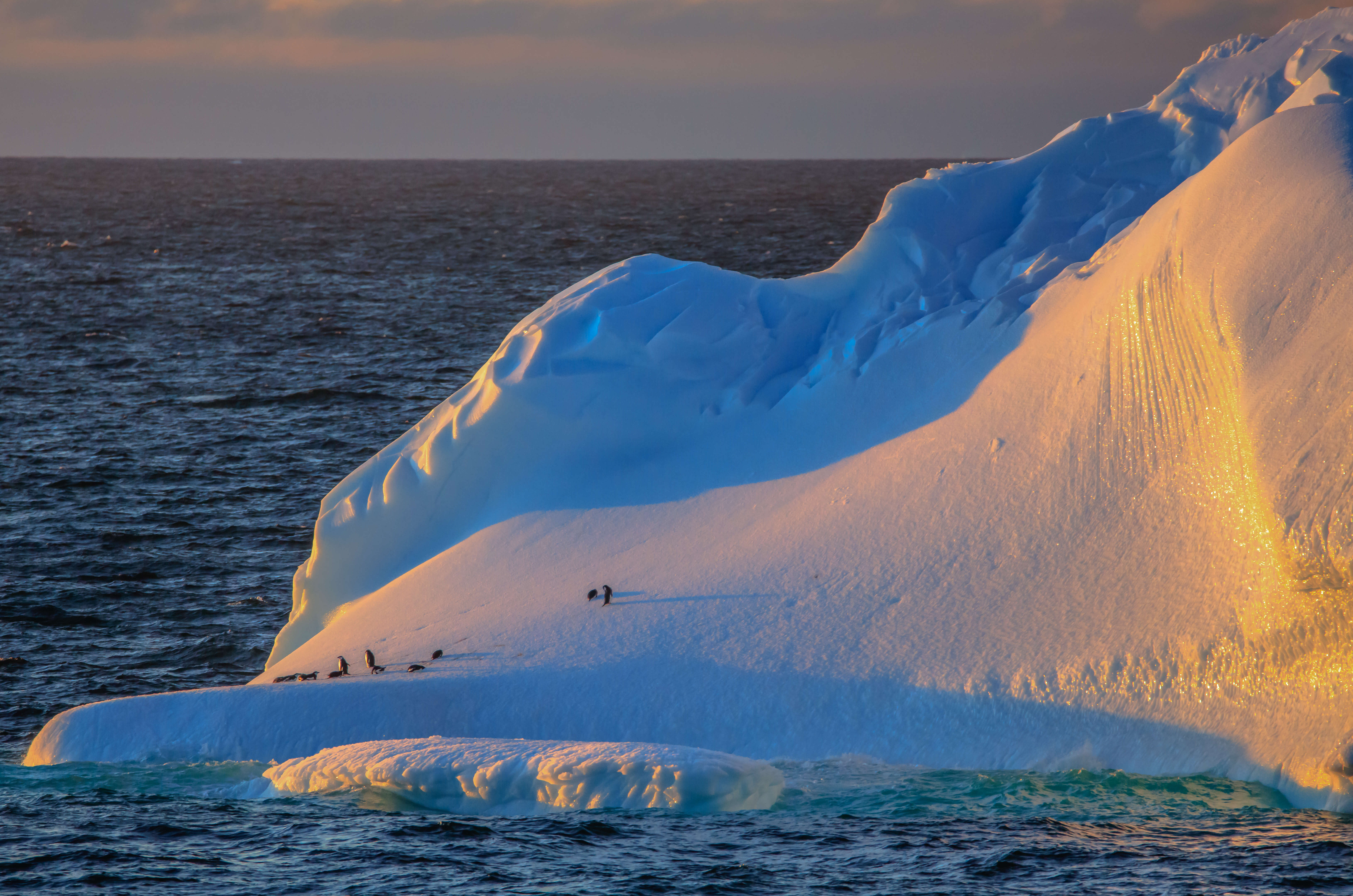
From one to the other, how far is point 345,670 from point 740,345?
6701mm

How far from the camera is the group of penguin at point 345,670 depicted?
13.8m

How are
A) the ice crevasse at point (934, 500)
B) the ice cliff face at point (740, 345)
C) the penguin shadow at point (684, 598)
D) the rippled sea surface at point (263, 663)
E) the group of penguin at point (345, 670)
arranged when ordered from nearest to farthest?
the rippled sea surface at point (263, 663) → the ice crevasse at point (934, 500) → the group of penguin at point (345, 670) → the penguin shadow at point (684, 598) → the ice cliff face at point (740, 345)

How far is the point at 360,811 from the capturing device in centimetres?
1145

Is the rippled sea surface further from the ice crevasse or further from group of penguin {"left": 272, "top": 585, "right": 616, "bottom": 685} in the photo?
group of penguin {"left": 272, "top": 585, "right": 616, "bottom": 685}

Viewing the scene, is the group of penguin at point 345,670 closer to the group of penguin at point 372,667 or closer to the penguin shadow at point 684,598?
the group of penguin at point 372,667

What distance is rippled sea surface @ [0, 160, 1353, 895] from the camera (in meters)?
10.1

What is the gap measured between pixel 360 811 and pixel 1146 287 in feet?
31.8

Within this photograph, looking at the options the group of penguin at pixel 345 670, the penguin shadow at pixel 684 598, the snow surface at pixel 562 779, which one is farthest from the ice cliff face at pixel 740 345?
the snow surface at pixel 562 779

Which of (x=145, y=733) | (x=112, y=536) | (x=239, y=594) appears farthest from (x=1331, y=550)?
(x=112, y=536)

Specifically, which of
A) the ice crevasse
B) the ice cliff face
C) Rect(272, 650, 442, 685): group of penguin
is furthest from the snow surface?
the ice cliff face

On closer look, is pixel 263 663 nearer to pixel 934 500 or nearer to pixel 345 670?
pixel 345 670

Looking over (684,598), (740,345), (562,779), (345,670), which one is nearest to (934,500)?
(684,598)

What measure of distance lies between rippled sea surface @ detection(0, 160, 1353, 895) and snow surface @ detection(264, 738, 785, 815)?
0.17 metres

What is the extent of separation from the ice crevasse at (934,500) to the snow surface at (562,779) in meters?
1.08
